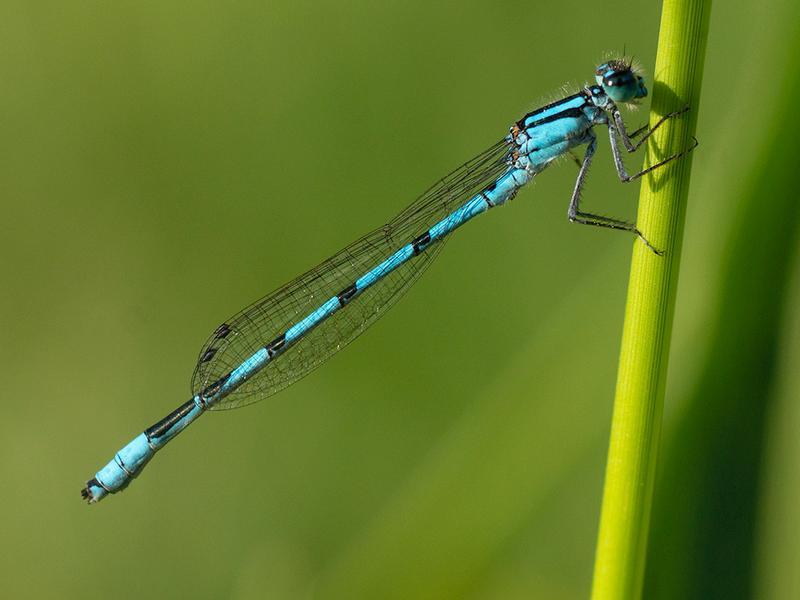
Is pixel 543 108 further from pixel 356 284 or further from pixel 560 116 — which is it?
pixel 356 284

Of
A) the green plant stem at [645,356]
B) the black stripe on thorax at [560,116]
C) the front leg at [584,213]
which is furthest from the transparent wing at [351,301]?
the green plant stem at [645,356]

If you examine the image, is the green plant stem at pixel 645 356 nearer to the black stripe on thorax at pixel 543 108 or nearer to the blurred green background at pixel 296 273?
the blurred green background at pixel 296 273

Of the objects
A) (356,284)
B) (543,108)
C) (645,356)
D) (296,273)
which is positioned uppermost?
(543,108)

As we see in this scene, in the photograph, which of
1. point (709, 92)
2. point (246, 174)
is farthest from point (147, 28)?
point (709, 92)

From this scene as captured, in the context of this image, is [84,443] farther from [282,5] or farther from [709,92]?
[709,92]

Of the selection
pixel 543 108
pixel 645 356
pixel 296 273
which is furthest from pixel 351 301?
pixel 645 356

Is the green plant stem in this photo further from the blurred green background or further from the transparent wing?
the transparent wing

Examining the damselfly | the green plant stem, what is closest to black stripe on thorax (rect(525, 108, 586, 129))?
the damselfly
